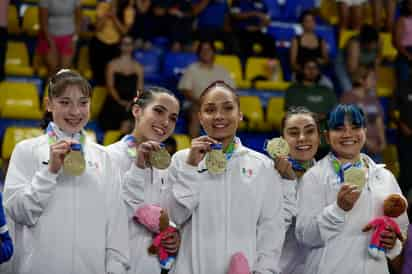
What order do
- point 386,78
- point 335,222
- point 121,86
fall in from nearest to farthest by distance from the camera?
1. point 335,222
2. point 121,86
3. point 386,78

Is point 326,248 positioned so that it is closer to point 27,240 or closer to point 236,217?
point 236,217

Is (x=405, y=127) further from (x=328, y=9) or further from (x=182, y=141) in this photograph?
(x=328, y=9)

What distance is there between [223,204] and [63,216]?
893 millimetres

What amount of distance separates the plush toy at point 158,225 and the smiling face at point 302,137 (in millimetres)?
1228

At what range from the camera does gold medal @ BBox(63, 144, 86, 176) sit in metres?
4.51

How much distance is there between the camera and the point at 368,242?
512 cm

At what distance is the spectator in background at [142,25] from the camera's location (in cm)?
1092

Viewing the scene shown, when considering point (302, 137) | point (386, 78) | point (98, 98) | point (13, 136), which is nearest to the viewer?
point (302, 137)

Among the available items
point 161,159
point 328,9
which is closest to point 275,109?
point 328,9

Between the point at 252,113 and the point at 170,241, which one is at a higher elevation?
the point at 252,113

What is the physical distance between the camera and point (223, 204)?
4820 mm

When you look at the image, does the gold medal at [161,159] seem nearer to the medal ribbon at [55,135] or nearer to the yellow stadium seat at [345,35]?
the medal ribbon at [55,135]

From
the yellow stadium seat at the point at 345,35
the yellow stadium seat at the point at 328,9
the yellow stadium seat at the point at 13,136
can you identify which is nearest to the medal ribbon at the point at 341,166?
the yellow stadium seat at the point at 13,136

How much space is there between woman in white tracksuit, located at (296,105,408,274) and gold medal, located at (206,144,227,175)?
2.36 ft
